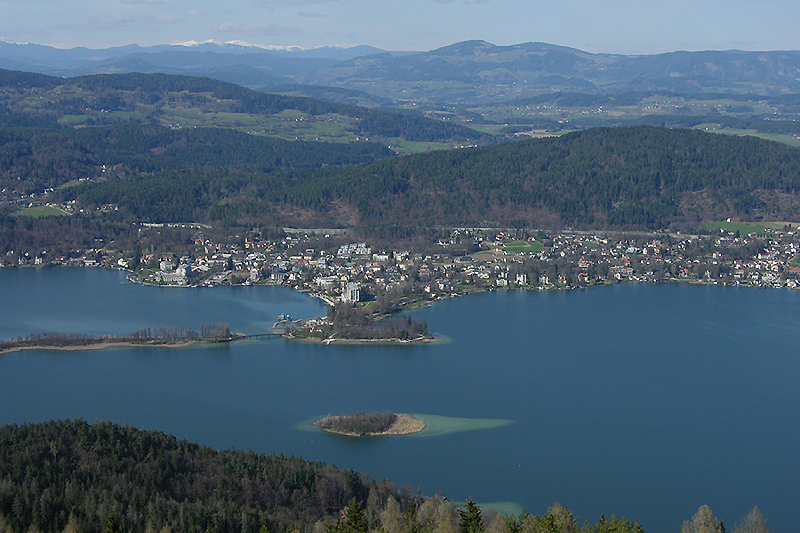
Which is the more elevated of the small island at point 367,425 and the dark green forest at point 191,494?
the dark green forest at point 191,494

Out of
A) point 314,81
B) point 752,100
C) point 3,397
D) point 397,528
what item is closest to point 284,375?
point 3,397

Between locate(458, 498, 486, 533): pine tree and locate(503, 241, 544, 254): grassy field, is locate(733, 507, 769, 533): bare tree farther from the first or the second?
locate(503, 241, 544, 254): grassy field

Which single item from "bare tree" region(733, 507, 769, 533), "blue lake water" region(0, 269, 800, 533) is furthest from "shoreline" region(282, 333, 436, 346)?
"bare tree" region(733, 507, 769, 533)

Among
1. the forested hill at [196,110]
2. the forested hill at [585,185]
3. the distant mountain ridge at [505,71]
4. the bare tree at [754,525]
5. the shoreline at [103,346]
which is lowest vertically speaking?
the shoreline at [103,346]

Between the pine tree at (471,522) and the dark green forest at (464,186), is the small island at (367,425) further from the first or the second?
the dark green forest at (464,186)

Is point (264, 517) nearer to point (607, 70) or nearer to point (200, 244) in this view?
point (200, 244)

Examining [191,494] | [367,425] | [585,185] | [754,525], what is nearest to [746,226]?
[585,185]

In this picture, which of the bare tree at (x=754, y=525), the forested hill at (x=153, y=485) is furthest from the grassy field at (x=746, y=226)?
the forested hill at (x=153, y=485)
